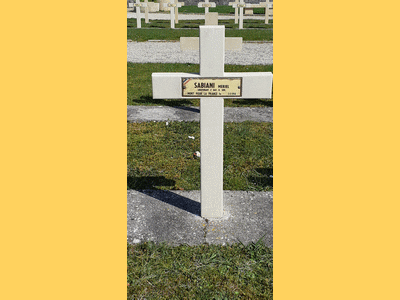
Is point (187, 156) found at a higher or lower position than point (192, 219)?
higher

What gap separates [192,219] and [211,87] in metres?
1.33

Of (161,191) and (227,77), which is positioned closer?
(227,77)

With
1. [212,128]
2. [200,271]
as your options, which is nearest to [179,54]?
[212,128]

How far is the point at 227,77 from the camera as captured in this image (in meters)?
3.35

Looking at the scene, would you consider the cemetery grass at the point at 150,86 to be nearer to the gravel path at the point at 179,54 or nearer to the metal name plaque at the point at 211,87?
the gravel path at the point at 179,54

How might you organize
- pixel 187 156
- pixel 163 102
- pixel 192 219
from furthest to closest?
1. pixel 163 102
2. pixel 187 156
3. pixel 192 219

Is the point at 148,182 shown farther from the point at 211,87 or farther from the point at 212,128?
the point at 211,87

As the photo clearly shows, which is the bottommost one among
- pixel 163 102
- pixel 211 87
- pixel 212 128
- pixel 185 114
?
pixel 185 114

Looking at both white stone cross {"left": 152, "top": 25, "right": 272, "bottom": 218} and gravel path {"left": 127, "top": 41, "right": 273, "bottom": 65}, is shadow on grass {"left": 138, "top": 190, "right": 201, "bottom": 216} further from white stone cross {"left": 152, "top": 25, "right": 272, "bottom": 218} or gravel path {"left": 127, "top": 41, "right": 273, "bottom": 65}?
gravel path {"left": 127, "top": 41, "right": 273, "bottom": 65}

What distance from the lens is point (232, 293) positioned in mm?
2875

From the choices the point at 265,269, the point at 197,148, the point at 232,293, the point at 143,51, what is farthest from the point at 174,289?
the point at 143,51

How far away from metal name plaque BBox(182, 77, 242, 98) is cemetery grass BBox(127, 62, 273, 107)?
151 inches

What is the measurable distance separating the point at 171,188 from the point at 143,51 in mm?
9330

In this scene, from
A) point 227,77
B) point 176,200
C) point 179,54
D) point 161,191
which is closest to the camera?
point 227,77
